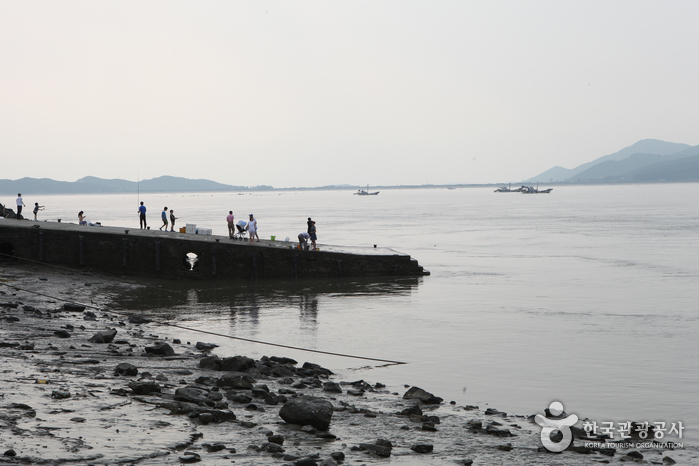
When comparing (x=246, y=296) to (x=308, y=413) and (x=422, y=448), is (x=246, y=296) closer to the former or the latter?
(x=308, y=413)

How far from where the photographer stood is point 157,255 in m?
34.3

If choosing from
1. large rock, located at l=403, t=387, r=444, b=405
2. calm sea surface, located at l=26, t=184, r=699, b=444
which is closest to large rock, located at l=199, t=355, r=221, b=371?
calm sea surface, located at l=26, t=184, r=699, b=444

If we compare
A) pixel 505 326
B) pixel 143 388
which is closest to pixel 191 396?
pixel 143 388

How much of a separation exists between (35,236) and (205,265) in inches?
351

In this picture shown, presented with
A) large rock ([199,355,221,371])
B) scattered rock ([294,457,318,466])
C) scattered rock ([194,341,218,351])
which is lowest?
scattered rock ([194,341,218,351])

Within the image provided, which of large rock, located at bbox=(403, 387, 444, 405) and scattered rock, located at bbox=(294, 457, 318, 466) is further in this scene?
large rock, located at bbox=(403, 387, 444, 405)

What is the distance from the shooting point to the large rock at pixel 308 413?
10677mm

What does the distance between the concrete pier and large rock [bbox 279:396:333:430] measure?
2401 cm

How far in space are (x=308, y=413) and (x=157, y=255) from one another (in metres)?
25.4

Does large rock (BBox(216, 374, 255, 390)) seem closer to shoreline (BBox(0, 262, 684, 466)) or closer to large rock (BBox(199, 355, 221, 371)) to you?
shoreline (BBox(0, 262, 684, 466))

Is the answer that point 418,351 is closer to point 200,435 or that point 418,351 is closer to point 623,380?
point 623,380

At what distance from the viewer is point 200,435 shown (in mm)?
9805

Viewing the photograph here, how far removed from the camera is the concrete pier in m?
34.3

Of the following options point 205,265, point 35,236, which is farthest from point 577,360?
point 35,236
